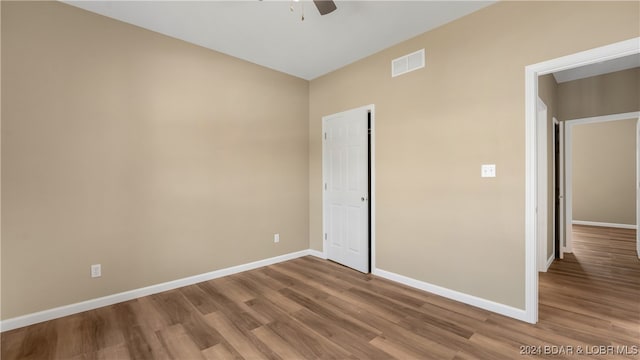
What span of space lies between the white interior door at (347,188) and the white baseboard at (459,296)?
421 millimetres

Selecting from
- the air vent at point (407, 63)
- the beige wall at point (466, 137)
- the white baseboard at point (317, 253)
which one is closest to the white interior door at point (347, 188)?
the white baseboard at point (317, 253)

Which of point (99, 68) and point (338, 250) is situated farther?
point (338, 250)

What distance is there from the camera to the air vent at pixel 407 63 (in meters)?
3.06

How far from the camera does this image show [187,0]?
8.17ft

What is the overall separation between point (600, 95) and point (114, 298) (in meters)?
6.82

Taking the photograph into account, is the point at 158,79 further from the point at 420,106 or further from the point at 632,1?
the point at 632,1

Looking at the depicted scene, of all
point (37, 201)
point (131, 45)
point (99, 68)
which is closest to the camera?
point (37, 201)

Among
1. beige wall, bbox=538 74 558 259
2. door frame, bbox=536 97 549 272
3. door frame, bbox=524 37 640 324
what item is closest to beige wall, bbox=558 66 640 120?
beige wall, bbox=538 74 558 259

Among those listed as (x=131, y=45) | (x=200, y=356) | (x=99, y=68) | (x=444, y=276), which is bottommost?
(x=200, y=356)

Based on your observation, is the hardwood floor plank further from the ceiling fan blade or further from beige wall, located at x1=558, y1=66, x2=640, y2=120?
beige wall, located at x1=558, y1=66, x2=640, y2=120

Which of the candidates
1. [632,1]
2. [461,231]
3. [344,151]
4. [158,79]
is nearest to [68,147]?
[158,79]

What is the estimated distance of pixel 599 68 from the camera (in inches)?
147

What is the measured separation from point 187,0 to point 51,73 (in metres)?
1.39

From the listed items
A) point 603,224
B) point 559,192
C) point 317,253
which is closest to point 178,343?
point 317,253
